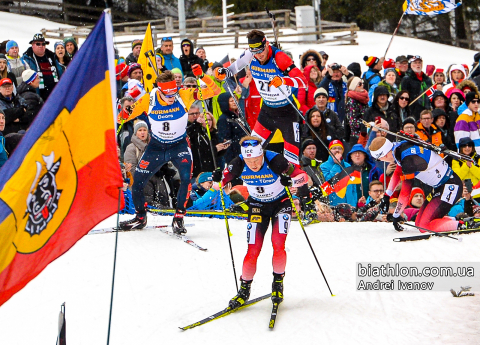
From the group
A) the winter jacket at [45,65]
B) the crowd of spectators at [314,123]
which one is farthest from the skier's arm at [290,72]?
the winter jacket at [45,65]

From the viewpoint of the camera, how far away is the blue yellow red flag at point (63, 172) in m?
4.20

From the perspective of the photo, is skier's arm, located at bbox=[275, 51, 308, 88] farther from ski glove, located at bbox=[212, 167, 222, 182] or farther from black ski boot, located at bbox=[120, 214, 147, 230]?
black ski boot, located at bbox=[120, 214, 147, 230]

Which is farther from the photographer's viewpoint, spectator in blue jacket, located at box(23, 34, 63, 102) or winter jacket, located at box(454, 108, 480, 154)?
spectator in blue jacket, located at box(23, 34, 63, 102)

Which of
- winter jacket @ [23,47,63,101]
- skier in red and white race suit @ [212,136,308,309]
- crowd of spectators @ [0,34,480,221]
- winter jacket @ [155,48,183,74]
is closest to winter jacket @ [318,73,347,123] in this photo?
crowd of spectators @ [0,34,480,221]

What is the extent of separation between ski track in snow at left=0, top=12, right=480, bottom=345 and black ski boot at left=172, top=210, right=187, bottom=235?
18 centimetres

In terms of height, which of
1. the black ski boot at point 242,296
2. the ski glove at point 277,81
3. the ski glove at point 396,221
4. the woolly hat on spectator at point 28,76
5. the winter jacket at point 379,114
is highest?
the ski glove at point 277,81

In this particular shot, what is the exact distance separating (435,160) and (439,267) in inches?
66.4

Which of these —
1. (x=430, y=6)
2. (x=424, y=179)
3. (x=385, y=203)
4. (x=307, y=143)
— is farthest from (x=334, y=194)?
(x=430, y=6)

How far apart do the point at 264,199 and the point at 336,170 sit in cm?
380

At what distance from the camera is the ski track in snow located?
21.4 ft

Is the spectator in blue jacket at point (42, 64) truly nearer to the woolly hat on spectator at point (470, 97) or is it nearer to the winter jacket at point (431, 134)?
the winter jacket at point (431, 134)

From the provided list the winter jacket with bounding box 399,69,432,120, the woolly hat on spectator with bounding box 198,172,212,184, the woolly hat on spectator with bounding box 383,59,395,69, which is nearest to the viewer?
the woolly hat on spectator with bounding box 198,172,212,184

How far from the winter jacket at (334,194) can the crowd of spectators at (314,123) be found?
2cm

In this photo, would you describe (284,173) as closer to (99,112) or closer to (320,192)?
(320,192)
